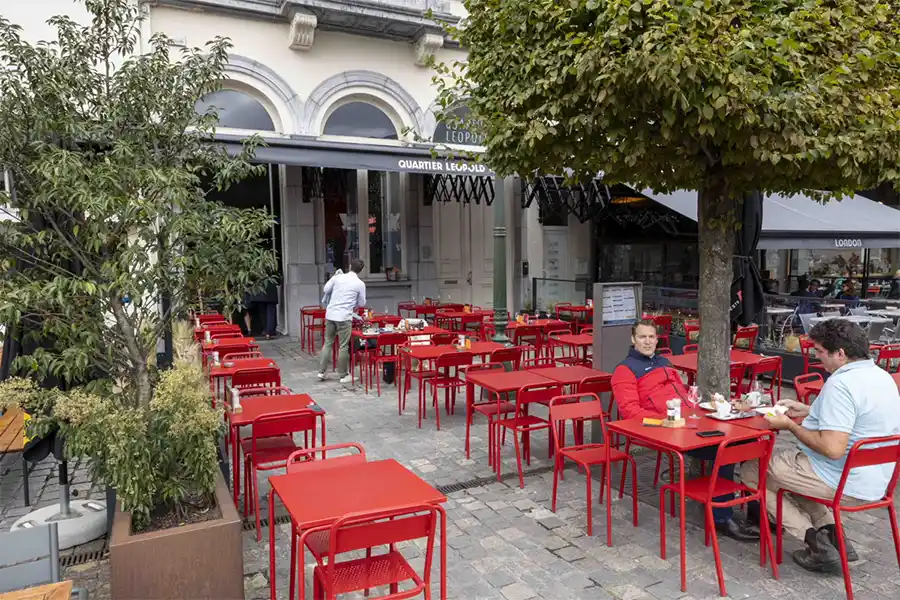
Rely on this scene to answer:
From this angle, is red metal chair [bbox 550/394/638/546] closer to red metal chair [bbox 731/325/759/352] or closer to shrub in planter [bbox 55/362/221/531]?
shrub in planter [bbox 55/362/221/531]

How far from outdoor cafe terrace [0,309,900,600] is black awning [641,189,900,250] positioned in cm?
331

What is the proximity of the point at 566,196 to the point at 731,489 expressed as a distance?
36.7ft

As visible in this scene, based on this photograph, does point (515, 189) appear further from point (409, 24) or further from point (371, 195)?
point (409, 24)

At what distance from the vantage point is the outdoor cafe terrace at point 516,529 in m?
3.63

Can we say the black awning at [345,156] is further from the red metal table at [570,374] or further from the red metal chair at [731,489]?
the red metal chair at [731,489]

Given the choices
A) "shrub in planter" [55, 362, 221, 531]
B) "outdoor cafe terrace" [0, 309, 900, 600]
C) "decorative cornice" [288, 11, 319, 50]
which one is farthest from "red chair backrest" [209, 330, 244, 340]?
"decorative cornice" [288, 11, 319, 50]

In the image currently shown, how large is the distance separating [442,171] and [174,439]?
8125mm

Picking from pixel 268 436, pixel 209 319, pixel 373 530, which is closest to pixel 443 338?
pixel 268 436

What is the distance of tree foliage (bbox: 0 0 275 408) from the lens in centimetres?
324

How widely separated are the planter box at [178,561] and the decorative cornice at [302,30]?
10.5 m

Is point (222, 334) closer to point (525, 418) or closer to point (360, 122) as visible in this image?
point (525, 418)

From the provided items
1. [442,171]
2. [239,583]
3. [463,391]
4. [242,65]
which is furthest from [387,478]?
[242,65]

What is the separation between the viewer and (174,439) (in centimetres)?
344

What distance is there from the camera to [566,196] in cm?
1447
